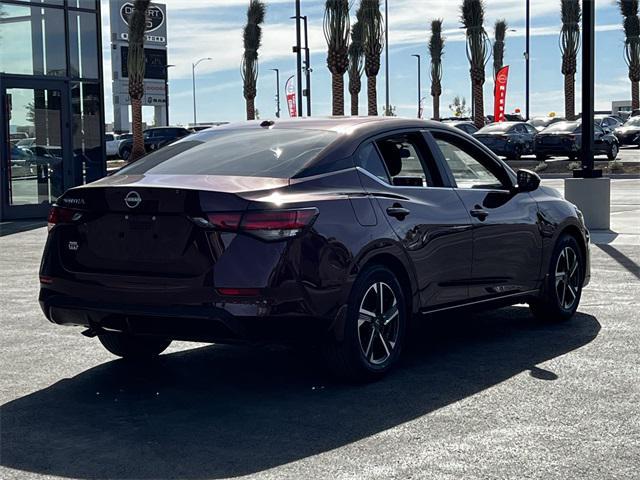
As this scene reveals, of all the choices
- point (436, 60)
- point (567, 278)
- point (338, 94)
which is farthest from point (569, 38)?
point (567, 278)

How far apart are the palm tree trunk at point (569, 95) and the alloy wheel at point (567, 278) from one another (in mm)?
45561

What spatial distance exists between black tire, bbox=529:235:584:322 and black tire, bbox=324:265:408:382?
200cm

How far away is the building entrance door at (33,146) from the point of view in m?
20.8

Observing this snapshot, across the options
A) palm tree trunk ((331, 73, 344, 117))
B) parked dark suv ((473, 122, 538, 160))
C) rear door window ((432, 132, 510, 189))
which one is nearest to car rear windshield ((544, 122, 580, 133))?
parked dark suv ((473, 122, 538, 160))

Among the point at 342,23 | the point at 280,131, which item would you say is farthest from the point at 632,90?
the point at 280,131

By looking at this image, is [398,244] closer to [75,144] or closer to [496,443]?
[496,443]

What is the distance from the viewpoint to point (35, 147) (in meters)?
21.3

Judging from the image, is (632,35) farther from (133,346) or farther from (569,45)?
(133,346)

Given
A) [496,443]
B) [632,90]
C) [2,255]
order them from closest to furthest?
[496,443]
[2,255]
[632,90]

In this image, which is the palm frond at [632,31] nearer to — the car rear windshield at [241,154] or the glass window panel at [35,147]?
the glass window panel at [35,147]

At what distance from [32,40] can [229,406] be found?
55.6 feet

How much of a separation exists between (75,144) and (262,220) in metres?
17.3

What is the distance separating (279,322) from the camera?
5.79 meters

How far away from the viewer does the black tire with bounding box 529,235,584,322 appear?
8.26 m
